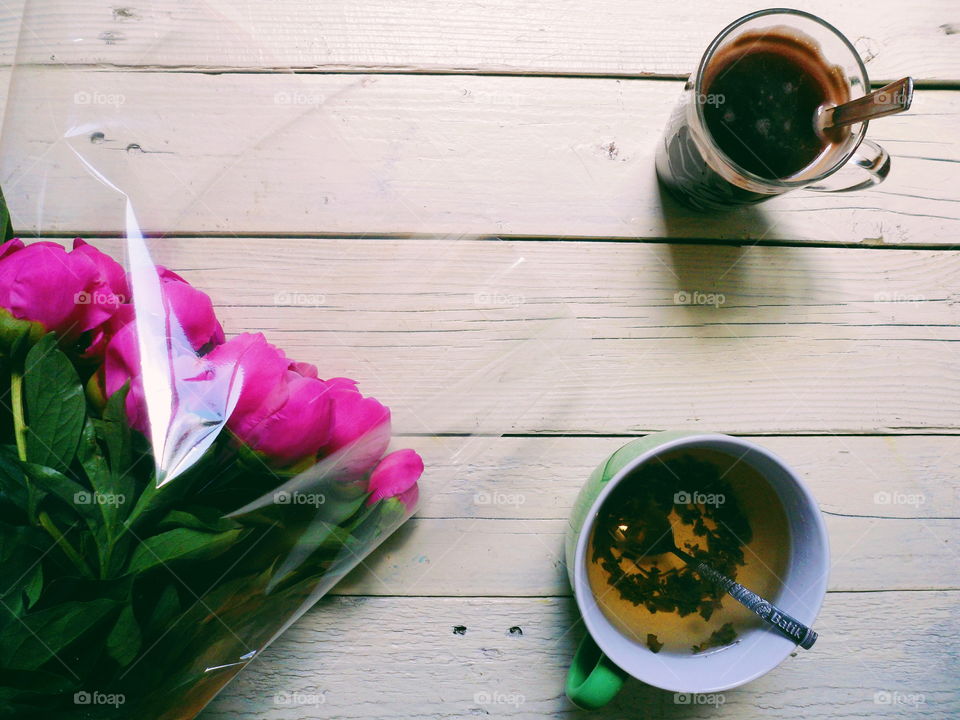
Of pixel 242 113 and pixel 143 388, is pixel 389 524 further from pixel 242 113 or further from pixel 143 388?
pixel 242 113

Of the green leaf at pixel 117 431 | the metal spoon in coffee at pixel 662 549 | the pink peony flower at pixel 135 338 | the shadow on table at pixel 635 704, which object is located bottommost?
the shadow on table at pixel 635 704

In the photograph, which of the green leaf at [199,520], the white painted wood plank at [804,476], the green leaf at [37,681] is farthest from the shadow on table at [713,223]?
the green leaf at [37,681]

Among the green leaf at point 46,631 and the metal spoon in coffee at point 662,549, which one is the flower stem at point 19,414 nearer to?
the green leaf at point 46,631

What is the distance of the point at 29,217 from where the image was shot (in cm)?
48

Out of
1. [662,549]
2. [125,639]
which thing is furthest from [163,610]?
[662,549]

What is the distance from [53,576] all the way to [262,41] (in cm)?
53

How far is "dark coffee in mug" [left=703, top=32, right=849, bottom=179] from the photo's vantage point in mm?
601

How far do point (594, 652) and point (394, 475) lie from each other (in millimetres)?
249

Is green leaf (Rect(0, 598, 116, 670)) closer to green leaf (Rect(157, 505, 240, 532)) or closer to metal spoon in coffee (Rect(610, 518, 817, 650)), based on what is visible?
green leaf (Rect(157, 505, 240, 532))

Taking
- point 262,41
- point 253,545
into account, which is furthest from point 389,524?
point 262,41

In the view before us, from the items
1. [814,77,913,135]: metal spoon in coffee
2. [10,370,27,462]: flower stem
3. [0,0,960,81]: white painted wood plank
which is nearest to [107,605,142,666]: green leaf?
[10,370,27,462]: flower stem

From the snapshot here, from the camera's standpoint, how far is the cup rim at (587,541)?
21.2 inches

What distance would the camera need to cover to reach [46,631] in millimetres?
365

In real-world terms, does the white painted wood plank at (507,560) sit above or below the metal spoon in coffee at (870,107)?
below
